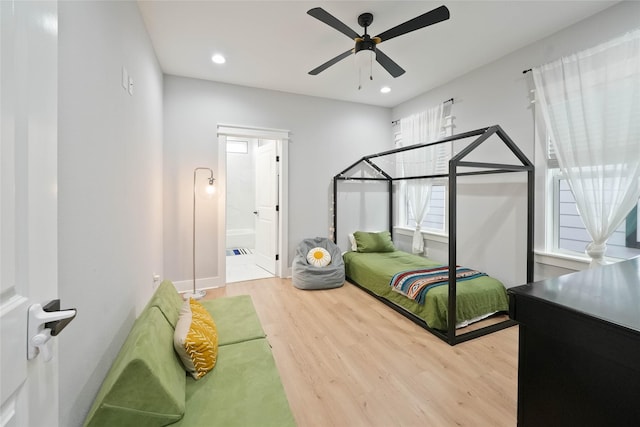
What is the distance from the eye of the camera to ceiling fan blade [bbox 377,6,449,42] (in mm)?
1825

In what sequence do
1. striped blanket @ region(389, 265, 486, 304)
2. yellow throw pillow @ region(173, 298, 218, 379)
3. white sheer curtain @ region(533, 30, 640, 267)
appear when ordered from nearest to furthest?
yellow throw pillow @ region(173, 298, 218, 379) < white sheer curtain @ region(533, 30, 640, 267) < striped blanket @ region(389, 265, 486, 304)

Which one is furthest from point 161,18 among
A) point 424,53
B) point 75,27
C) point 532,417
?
point 532,417

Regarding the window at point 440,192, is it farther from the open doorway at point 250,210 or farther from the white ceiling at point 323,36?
the open doorway at point 250,210

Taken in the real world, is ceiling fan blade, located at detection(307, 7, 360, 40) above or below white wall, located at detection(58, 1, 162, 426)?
above

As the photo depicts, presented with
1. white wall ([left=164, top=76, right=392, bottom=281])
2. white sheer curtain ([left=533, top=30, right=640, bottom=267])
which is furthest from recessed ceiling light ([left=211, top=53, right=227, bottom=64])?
white sheer curtain ([left=533, top=30, right=640, bottom=267])

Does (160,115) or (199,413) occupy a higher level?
(160,115)

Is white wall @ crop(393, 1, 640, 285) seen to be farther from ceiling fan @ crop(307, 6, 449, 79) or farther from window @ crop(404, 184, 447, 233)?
ceiling fan @ crop(307, 6, 449, 79)

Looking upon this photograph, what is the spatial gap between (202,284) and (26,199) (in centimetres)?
350

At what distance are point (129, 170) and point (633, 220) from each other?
3943 mm

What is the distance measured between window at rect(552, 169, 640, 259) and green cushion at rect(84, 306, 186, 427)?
3.38 meters

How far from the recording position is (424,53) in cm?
298

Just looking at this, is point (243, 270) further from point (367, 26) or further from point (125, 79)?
point (367, 26)

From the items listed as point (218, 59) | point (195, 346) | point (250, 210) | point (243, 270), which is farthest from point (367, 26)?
point (250, 210)

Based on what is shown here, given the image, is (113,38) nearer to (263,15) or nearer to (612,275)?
(263,15)
